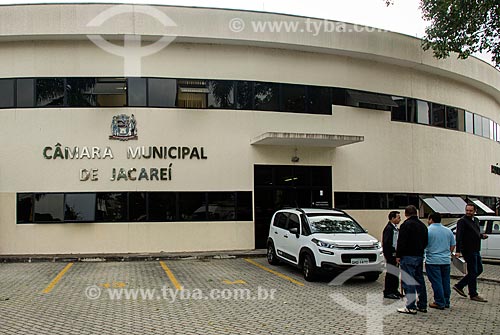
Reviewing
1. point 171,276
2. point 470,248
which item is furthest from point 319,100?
point 470,248

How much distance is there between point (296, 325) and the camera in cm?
776

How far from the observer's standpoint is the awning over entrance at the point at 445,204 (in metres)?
20.7

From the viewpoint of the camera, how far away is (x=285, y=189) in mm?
18266

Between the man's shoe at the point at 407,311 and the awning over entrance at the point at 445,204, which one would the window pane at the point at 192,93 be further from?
the man's shoe at the point at 407,311

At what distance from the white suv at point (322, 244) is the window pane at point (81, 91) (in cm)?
790

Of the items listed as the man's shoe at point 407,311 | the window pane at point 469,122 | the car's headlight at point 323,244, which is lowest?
the man's shoe at point 407,311

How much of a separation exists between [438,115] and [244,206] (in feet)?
33.8

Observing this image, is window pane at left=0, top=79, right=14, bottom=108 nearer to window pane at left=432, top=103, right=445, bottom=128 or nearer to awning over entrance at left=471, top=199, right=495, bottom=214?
window pane at left=432, top=103, right=445, bottom=128

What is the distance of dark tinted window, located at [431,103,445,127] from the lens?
21.8 m

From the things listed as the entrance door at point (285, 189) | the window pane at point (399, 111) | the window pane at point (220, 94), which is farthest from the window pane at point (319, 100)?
the window pane at point (399, 111)

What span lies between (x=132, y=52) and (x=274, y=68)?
5149mm

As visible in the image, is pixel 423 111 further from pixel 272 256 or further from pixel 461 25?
pixel 272 256

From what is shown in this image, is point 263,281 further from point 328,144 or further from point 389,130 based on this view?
point 389,130

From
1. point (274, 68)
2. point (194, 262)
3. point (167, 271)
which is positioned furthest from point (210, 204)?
point (274, 68)
